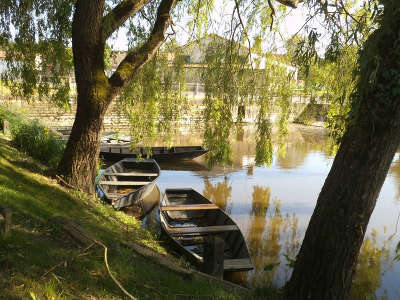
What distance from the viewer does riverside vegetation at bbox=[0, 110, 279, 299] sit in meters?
2.78

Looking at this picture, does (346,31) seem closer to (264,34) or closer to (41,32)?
(264,34)

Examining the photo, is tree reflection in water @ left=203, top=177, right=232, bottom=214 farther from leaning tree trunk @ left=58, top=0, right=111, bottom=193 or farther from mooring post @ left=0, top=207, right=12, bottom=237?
mooring post @ left=0, top=207, right=12, bottom=237

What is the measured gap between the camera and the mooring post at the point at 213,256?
16.4ft

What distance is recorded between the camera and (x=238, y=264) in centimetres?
570

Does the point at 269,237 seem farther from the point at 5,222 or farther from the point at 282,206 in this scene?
the point at 5,222

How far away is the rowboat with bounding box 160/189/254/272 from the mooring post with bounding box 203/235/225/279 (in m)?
0.48

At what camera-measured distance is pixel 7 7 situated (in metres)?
6.74

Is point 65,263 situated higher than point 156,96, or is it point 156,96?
point 156,96

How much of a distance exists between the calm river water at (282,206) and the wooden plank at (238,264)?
512 mm

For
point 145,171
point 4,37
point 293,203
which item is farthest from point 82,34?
point 293,203

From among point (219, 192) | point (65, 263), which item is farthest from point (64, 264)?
point (219, 192)

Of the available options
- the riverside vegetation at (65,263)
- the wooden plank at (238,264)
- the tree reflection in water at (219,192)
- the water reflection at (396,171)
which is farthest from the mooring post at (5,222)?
the water reflection at (396,171)

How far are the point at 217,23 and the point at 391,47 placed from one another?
161 inches

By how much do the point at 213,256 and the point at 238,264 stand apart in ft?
2.84
